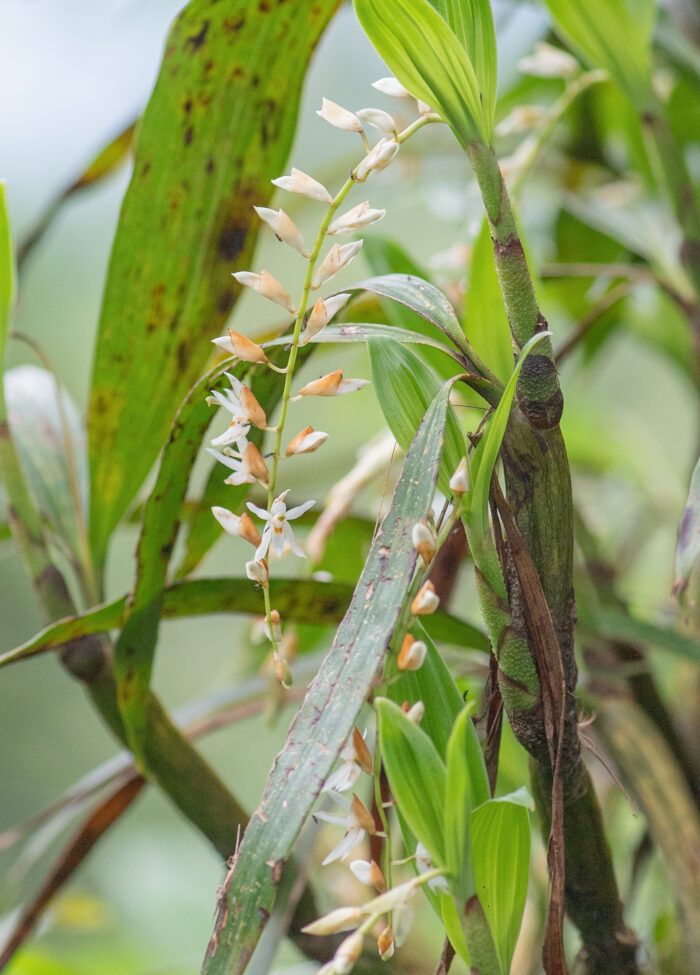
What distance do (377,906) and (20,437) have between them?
0.97 ft

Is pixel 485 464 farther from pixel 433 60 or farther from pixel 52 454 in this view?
pixel 52 454

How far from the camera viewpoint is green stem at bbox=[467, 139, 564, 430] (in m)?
0.20

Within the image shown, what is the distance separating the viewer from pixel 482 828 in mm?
198

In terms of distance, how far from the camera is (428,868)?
208mm

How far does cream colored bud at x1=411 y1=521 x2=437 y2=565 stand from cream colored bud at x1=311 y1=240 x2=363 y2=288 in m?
0.07

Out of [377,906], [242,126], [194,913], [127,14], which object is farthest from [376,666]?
[194,913]

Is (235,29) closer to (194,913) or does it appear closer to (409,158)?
(409,158)

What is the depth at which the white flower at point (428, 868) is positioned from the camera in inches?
7.5

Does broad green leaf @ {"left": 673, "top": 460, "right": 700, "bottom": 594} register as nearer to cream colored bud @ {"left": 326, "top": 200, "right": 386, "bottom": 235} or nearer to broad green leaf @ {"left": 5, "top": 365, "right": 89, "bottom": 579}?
cream colored bud @ {"left": 326, "top": 200, "right": 386, "bottom": 235}

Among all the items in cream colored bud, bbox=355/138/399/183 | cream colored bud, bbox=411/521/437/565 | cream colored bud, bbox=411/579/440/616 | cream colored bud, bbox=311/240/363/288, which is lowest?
cream colored bud, bbox=411/579/440/616

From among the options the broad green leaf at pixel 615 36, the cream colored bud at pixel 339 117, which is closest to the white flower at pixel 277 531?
the cream colored bud at pixel 339 117

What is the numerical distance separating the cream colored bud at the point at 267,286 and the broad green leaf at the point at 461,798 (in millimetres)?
117

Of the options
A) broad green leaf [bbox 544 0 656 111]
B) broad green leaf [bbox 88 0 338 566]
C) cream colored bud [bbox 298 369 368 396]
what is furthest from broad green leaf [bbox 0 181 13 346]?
broad green leaf [bbox 544 0 656 111]

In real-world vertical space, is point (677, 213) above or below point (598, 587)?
above
